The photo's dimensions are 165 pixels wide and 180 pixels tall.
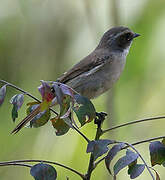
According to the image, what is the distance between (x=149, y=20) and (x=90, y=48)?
74cm

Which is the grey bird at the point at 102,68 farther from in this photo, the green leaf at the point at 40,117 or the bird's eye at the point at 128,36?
the green leaf at the point at 40,117

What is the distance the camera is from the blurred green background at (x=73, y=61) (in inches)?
170

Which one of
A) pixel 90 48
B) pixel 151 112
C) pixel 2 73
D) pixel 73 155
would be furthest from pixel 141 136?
pixel 2 73

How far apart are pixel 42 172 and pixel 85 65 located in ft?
8.19

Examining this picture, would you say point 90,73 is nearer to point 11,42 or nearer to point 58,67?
point 58,67

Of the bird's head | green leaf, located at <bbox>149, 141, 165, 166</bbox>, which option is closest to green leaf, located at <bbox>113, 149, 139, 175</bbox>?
green leaf, located at <bbox>149, 141, 165, 166</bbox>

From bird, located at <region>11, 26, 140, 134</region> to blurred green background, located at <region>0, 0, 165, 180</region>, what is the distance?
11 centimetres

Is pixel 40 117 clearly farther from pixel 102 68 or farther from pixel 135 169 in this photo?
pixel 102 68

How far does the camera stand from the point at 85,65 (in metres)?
4.34

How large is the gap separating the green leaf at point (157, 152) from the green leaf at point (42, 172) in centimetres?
44

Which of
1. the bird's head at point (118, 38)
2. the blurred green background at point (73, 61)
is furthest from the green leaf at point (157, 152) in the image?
the bird's head at point (118, 38)

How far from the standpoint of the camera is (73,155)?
4.21 metres

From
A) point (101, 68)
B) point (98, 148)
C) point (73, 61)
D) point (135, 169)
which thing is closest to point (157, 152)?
point (135, 169)

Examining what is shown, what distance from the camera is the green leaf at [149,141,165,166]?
1975 mm
